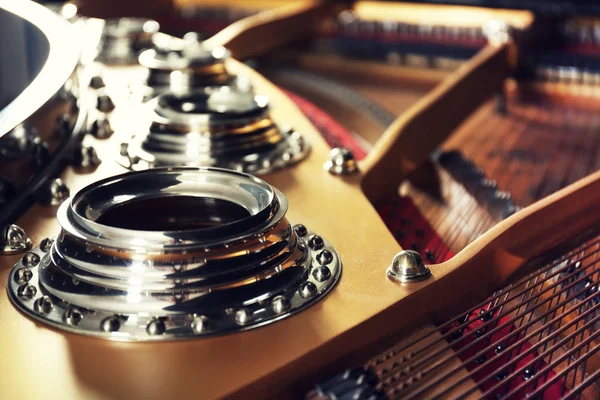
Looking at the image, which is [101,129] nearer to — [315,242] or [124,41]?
[315,242]

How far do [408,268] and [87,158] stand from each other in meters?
1.08

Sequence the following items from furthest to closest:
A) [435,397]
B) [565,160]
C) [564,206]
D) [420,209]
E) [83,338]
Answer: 1. [565,160]
2. [420,209]
3. [564,206]
4. [83,338]
5. [435,397]

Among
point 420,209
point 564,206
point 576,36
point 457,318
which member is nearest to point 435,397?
point 457,318

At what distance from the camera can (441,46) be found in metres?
4.44

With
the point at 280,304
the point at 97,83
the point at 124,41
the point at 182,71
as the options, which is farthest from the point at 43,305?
the point at 124,41

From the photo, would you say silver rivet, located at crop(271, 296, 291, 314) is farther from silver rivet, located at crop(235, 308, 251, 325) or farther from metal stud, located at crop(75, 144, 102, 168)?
metal stud, located at crop(75, 144, 102, 168)

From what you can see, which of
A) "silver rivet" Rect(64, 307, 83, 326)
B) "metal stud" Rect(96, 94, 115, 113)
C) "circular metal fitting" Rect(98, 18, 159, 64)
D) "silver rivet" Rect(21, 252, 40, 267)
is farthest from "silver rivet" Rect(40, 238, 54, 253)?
"circular metal fitting" Rect(98, 18, 159, 64)

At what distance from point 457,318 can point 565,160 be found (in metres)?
2.09

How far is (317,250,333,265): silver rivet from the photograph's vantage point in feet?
5.22

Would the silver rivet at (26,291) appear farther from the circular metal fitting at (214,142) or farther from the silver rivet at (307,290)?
the circular metal fitting at (214,142)

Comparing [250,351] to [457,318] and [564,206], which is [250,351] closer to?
[457,318]

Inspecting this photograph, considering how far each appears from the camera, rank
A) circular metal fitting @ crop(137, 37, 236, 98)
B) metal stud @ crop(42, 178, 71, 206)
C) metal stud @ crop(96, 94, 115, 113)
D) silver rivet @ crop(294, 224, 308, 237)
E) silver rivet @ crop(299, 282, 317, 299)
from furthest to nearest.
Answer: circular metal fitting @ crop(137, 37, 236, 98)
metal stud @ crop(96, 94, 115, 113)
metal stud @ crop(42, 178, 71, 206)
silver rivet @ crop(294, 224, 308, 237)
silver rivet @ crop(299, 282, 317, 299)

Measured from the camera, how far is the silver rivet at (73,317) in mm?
1366

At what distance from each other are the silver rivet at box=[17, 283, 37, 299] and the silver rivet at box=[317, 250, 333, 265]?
539mm
